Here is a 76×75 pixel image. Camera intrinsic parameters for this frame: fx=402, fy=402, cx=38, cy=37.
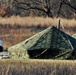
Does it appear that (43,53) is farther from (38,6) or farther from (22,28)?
(38,6)

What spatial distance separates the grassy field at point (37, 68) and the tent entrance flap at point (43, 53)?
50.8 inches

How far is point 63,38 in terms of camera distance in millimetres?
7133

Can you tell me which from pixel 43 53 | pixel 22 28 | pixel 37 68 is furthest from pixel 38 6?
pixel 37 68

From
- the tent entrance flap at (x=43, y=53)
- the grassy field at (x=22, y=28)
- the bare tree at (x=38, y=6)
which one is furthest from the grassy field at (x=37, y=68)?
the bare tree at (x=38, y=6)

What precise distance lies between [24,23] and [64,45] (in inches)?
667

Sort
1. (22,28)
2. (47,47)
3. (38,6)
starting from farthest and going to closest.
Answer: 1. (38,6)
2. (22,28)
3. (47,47)

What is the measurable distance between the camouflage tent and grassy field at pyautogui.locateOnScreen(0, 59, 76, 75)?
1.29 m

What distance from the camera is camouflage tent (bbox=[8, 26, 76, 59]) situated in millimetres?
6863

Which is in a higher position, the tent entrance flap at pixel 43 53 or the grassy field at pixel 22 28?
the tent entrance flap at pixel 43 53

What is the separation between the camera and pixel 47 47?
6871 mm

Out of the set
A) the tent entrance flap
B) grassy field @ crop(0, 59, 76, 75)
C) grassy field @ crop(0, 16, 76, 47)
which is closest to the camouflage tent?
the tent entrance flap

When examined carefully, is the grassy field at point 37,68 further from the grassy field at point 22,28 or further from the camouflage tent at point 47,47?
the grassy field at point 22,28

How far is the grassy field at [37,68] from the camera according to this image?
5.39 meters

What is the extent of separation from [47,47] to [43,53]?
126 mm
